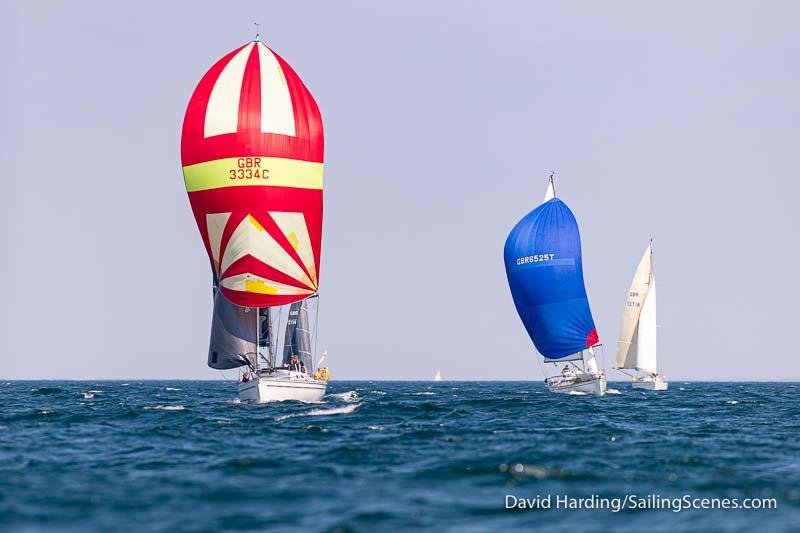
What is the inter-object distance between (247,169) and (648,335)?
192 ft

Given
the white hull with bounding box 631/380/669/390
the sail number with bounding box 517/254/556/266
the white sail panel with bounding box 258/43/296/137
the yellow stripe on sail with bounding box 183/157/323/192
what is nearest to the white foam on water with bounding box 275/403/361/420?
the yellow stripe on sail with bounding box 183/157/323/192

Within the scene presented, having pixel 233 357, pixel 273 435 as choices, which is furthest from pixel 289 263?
pixel 273 435

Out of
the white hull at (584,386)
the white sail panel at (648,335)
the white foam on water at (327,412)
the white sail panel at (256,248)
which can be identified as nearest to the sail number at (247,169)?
the white sail panel at (256,248)

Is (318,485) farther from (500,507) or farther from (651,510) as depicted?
(651,510)

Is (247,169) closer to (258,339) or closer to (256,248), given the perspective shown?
(256,248)

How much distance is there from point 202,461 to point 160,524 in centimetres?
774

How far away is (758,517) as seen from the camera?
17281mm

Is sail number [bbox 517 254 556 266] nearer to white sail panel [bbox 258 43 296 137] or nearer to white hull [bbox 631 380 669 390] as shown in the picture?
white sail panel [bbox 258 43 296 137]

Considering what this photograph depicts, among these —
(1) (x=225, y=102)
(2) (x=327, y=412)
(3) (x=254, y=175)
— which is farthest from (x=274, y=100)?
(2) (x=327, y=412)

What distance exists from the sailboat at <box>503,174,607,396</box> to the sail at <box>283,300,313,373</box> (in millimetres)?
21164

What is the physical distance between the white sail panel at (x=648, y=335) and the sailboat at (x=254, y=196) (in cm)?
5158

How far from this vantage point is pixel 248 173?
48.0 m

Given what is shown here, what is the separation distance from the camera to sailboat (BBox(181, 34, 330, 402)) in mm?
48219

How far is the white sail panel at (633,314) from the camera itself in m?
92.9
